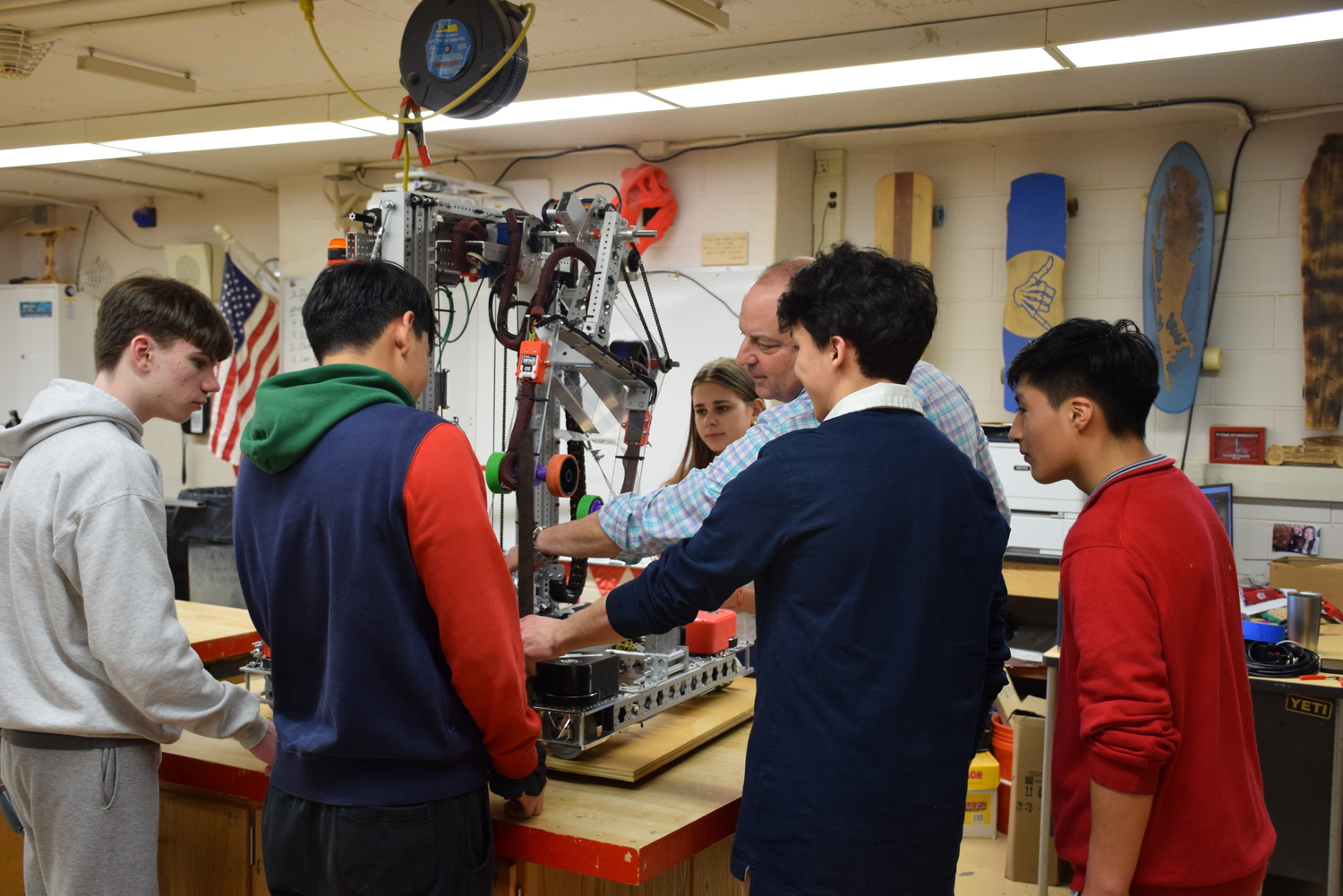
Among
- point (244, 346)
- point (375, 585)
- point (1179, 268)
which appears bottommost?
point (375, 585)

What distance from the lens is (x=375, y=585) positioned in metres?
1.36

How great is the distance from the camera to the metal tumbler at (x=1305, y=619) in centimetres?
320

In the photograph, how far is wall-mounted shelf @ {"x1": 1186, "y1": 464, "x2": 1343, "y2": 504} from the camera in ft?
14.2

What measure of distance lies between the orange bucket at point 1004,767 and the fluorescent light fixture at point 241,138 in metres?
3.89

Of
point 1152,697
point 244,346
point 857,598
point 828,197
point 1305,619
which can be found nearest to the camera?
point 857,598

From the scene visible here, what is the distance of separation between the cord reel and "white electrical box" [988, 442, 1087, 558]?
2.65 m

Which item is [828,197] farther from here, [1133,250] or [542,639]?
[542,639]

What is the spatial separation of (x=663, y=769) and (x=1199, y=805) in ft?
2.84

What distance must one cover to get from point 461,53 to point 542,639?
4.98 feet

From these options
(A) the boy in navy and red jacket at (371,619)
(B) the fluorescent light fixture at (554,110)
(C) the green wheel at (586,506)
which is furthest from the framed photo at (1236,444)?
(A) the boy in navy and red jacket at (371,619)

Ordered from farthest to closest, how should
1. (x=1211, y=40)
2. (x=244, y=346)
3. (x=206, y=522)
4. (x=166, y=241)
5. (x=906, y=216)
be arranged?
1. (x=166, y=241)
2. (x=244, y=346)
3. (x=206, y=522)
4. (x=906, y=216)
5. (x=1211, y=40)

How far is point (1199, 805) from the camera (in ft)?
4.82

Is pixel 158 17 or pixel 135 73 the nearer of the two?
pixel 158 17

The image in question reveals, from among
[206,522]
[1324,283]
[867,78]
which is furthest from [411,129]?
[206,522]
